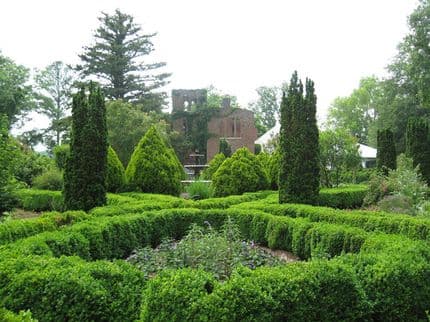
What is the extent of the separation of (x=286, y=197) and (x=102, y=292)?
7.04 meters

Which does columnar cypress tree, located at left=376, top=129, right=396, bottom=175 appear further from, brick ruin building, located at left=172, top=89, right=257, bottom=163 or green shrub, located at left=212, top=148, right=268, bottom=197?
brick ruin building, located at left=172, top=89, right=257, bottom=163

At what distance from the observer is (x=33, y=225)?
6.77m

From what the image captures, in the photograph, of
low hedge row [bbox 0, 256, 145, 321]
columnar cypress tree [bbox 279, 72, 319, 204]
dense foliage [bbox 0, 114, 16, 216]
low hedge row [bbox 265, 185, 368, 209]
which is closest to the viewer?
low hedge row [bbox 0, 256, 145, 321]

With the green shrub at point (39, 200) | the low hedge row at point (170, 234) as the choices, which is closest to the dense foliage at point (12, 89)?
the green shrub at point (39, 200)

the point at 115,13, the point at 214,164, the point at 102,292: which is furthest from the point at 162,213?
the point at 115,13

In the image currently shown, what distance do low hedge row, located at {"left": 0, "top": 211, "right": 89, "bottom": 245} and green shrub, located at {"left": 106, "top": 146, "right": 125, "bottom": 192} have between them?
5320 mm

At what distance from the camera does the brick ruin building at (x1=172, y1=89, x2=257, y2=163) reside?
1559 inches

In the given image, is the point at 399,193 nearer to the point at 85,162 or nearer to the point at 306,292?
the point at 85,162

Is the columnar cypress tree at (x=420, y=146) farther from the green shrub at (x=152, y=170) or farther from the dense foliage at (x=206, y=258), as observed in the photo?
the dense foliage at (x=206, y=258)

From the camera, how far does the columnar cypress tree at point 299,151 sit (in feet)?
34.7

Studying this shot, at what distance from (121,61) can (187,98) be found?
24.6 feet

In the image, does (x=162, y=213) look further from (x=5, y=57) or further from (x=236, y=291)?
(x=5, y=57)

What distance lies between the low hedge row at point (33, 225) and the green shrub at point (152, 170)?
18.1ft

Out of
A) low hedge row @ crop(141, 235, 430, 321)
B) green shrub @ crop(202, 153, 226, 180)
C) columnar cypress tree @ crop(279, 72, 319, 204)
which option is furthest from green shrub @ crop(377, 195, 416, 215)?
green shrub @ crop(202, 153, 226, 180)
